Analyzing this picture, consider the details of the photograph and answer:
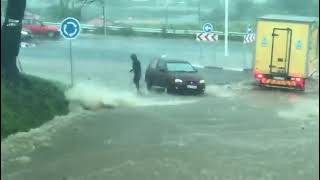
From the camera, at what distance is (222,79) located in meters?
28.2

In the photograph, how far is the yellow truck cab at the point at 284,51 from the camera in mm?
25141

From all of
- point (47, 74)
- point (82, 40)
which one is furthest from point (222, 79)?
point (82, 40)

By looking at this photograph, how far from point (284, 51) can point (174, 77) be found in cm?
449

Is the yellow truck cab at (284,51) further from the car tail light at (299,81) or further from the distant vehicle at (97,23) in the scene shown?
the distant vehicle at (97,23)

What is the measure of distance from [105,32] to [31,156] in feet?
131

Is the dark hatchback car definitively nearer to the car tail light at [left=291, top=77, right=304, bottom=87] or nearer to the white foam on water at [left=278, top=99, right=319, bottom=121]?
the white foam on water at [left=278, top=99, right=319, bottom=121]

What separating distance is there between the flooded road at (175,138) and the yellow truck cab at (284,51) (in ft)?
2.54

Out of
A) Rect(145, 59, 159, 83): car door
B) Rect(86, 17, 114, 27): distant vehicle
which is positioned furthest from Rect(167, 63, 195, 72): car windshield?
Rect(86, 17, 114, 27): distant vehicle

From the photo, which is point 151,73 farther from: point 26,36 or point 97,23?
point 97,23

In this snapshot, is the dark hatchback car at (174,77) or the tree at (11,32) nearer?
the tree at (11,32)

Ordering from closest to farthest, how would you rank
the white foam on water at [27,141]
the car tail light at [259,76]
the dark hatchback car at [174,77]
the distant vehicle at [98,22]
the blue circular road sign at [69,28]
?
the white foam on water at [27,141] → the blue circular road sign at [69,28] → the dark hatchback car at [174,77] → the car tail light at [259,76] → the distant vehicle at [98,22]

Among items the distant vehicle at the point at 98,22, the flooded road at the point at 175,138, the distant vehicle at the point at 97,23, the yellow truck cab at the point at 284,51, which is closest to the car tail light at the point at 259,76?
the yellow truck cab at the point at 284,51

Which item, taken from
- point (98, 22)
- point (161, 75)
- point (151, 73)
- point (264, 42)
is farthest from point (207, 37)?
point (98, 22)

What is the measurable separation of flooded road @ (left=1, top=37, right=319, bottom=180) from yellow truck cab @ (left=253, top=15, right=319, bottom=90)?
0.78 m
